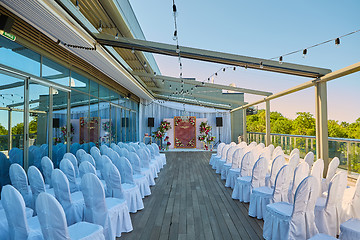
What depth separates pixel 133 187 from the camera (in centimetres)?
389

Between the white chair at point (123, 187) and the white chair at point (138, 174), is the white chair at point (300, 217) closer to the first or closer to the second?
the white chair at point (123, 187)

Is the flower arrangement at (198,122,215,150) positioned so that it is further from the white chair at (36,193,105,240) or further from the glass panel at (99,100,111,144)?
the white chair at (36,193,105,240)

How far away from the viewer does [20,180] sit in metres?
2.87

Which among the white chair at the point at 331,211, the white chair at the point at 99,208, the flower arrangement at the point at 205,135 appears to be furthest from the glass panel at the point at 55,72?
the flower arrangement at the point at 205,135

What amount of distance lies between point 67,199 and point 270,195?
122 inches

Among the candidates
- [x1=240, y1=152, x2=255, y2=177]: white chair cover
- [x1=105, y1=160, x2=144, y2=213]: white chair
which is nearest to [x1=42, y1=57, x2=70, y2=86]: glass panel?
[x1=105, y1=160, x2=144, y2=213]: white chair

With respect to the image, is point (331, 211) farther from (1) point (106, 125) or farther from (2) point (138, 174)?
(1) point (106, 125)

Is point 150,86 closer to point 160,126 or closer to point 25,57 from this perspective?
point 160,126

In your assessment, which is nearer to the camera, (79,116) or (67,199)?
(67,199)

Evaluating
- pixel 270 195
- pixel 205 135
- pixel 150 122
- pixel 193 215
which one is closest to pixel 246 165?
pixel 270 195

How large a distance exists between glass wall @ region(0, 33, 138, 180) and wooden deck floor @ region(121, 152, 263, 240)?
2.66 meters


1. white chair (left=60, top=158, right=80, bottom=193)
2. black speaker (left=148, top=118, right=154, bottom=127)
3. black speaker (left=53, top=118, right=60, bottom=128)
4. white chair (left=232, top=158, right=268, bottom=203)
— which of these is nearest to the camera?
white chair (left=60, top=158, right=80, bottom=193)

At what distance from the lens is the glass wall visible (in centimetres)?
380

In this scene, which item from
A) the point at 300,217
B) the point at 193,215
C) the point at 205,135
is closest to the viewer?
the point at 300,217
